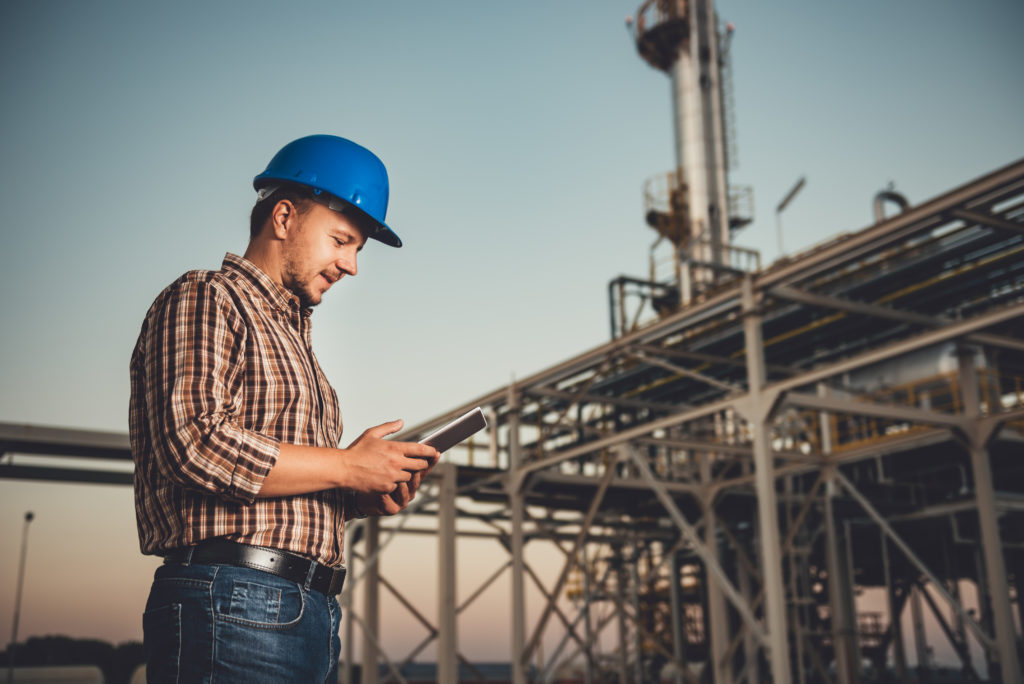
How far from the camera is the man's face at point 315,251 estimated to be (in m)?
2.43

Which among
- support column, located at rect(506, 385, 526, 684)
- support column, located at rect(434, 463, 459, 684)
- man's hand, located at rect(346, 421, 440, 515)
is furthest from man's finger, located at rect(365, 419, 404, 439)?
support column, located at rect(434, 463, 459, 684)

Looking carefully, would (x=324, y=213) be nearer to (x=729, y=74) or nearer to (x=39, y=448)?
(x=39, y=448)

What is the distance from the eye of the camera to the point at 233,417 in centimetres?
214

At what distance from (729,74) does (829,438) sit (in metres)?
13.0

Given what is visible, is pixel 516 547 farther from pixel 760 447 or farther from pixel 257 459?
pixel 257 459

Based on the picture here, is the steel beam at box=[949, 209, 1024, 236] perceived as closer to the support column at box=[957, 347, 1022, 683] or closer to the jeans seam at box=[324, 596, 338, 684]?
the support column at box=[957, 347, 1022, 683]

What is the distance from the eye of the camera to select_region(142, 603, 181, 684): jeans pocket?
1980mm

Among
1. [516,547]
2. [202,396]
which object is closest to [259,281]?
[202,396]

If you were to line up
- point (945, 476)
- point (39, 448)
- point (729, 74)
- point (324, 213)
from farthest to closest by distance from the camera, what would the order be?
point (729, 74)
point (945, 476)
point (39, 448)
point (324, 213)

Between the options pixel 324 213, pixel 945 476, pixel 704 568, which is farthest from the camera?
pixel 704 568

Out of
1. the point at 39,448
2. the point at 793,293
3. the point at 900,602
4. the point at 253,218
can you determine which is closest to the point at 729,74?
the point at 900,602

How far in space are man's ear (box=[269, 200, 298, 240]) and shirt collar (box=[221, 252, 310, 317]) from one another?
0.11 metres

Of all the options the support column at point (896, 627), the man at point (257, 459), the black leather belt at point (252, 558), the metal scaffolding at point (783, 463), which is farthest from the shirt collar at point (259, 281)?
the support column at point (896, 627)

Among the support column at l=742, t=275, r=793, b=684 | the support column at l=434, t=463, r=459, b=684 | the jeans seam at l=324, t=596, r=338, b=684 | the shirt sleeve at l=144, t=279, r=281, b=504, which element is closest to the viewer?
the shirt sleeve at l=144, t=279, r=281, b=504
